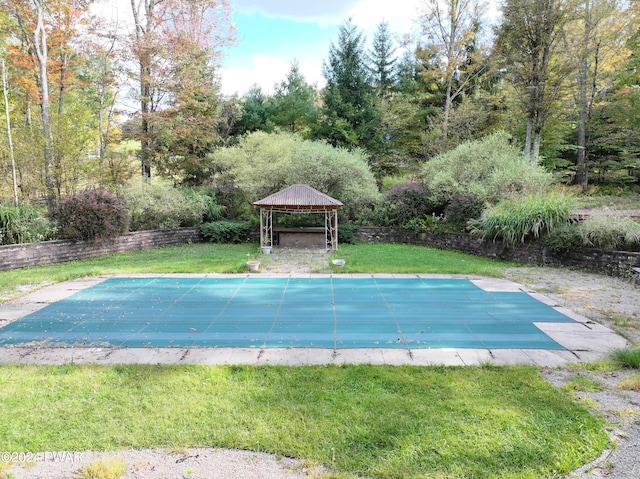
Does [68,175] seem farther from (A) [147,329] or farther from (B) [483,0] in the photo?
(B) [483,0]

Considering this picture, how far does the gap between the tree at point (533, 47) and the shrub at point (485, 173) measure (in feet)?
4.96

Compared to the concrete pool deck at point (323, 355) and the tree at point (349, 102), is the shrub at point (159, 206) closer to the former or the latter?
the tree at point (349, 102)

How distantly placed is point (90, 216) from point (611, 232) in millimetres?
13191

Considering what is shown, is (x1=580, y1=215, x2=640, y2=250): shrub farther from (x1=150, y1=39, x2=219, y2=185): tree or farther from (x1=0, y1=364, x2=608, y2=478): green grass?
(x1=150, y1=39, x2=219, y2=185): tree

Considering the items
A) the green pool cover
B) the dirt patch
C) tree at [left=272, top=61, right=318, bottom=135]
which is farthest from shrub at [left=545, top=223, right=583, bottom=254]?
tree at [left=272, top=61, right=318, bottom=135]

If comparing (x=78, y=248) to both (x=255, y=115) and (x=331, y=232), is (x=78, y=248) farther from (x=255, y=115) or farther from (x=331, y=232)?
(x=255, y=115)

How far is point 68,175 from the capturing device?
39.4 feet

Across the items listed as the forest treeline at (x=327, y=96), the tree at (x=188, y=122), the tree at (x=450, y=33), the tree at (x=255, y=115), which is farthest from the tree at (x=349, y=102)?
the tree at (x=188, y=122)

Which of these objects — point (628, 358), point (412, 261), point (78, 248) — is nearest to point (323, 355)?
point (628, 358)

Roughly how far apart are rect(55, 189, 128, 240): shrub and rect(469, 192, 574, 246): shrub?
10.8 meters

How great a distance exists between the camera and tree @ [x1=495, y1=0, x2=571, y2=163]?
13.2 meters

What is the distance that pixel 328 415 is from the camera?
2803 millimetres

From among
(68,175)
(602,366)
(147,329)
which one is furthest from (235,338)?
(68,175)

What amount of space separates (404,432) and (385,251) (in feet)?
32.1
